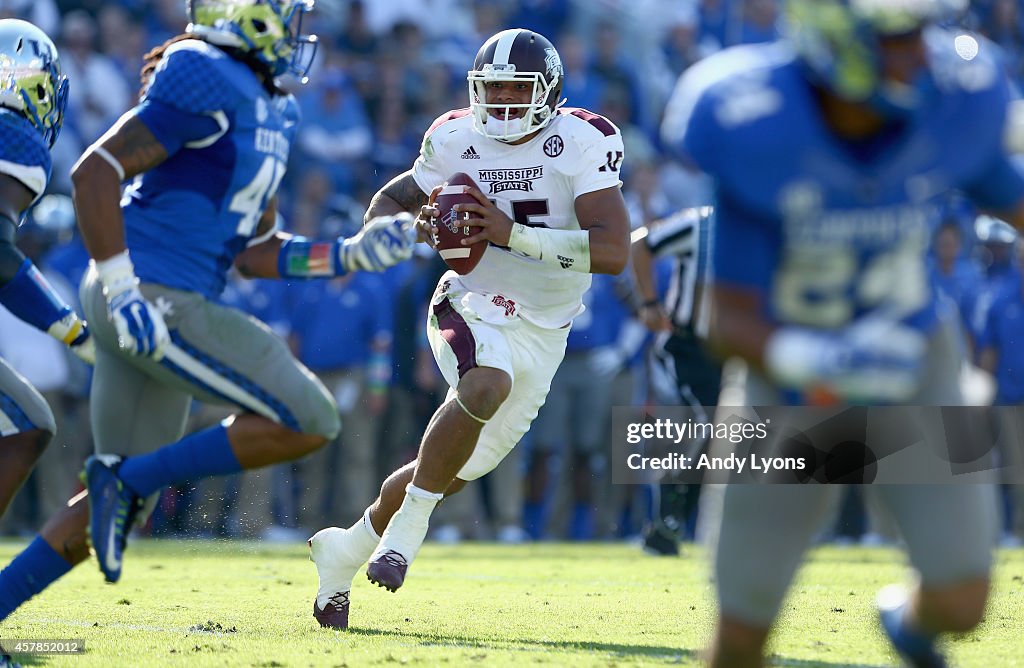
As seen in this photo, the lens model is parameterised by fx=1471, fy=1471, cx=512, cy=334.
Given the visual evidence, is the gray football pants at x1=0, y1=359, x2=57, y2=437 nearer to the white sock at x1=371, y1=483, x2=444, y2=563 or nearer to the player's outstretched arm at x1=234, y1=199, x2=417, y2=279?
the player's outstretched arm at x1=234, y1=199, x2=417, y2=279

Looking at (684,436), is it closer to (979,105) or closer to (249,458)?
(249,458)

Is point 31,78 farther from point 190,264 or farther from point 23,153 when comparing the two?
point 190,264

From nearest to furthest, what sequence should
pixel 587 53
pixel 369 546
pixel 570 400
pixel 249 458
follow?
1. pixel 249 458
2. pixel 369 546
3. pixel 570 400
4. pixel 587 53

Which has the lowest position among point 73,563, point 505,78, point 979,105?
point 73,563

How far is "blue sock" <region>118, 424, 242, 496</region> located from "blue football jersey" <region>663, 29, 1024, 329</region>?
66.4 inches

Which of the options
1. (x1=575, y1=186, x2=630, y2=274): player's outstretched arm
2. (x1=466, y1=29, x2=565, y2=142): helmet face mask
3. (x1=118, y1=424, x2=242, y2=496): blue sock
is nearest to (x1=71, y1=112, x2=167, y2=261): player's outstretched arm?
(x1=118, y1=424, x2=242, y2=496): blue sock

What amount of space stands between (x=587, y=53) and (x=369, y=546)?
25.0 ft

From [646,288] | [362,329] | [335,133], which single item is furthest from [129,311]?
[335,133]

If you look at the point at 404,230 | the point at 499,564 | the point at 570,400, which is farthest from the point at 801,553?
the point at 570,400

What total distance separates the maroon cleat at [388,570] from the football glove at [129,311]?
3.13ft

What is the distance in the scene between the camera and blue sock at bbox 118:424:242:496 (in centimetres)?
413

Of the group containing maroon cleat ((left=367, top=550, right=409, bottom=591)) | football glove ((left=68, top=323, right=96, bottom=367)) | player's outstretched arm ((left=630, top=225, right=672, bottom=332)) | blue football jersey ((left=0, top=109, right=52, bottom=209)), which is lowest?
maroon cleat ((left=367, top=550, right=409, bottom=591))

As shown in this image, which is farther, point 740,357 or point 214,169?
point 214,169

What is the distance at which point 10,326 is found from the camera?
9.03 meters
